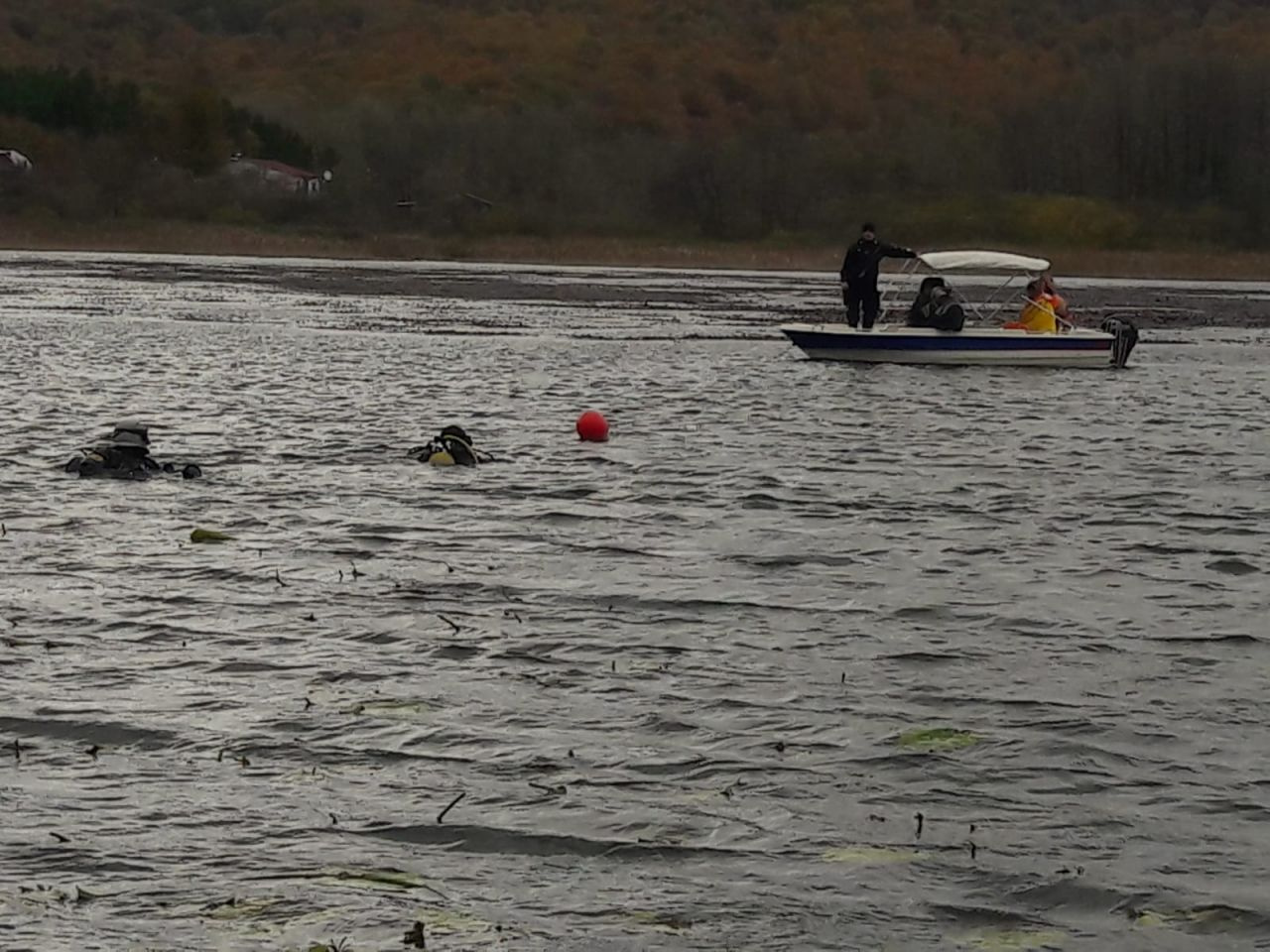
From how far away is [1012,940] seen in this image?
872cm

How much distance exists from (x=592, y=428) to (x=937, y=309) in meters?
13.5

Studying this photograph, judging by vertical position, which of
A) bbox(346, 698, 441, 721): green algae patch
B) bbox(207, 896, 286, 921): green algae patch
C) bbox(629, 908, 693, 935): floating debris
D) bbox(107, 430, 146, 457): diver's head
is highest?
bbox(107, 430, 146, 457): diver's head

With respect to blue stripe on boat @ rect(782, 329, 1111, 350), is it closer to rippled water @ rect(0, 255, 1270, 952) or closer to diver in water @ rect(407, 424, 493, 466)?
rippled water @ rect(0, 255, 1270, 952)

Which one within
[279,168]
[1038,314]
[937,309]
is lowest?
[1038,314]

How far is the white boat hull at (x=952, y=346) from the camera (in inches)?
1473

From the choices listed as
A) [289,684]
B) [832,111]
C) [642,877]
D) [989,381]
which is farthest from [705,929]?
[832,111]

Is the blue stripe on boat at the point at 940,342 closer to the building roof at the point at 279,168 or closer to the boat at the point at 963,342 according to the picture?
the boat at the point at 963,342

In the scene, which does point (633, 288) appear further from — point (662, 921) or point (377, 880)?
point (662, 921)

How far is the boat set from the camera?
1475 inches

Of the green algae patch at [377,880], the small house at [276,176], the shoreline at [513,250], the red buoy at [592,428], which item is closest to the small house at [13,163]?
the shoreline at [513,250]

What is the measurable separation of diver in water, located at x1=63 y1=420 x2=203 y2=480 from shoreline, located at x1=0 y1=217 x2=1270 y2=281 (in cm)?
8408

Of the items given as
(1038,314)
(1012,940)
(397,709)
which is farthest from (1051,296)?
(1012,940)

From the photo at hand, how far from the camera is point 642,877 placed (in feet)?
30.7

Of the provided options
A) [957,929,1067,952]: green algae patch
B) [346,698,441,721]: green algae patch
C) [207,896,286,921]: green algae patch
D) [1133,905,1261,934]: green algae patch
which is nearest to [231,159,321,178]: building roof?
[346,698,441,721]: green algae patch
